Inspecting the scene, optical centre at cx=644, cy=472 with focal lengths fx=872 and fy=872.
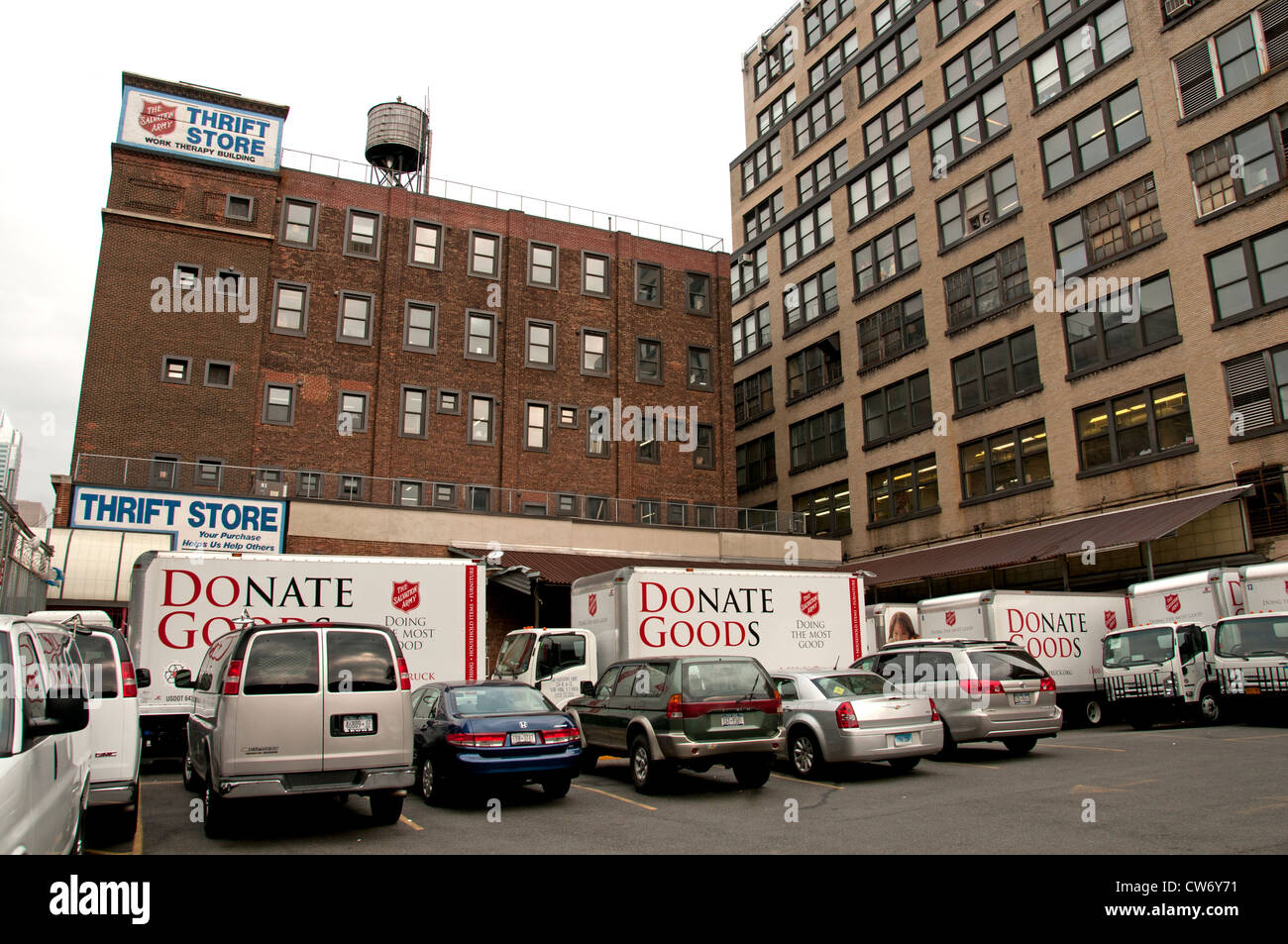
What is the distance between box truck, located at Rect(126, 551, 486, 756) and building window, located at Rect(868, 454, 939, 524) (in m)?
26.8

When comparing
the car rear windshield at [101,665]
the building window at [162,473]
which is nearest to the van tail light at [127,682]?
the car rear windshield at [101,665]

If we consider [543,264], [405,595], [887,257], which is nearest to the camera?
[405,595]

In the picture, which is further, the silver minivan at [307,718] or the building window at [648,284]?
→ the building window at [648,284]

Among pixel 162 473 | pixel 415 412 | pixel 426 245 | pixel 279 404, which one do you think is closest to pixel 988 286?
pixel 426 245

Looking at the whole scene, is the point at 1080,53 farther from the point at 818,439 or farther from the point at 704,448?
the point at 704,448

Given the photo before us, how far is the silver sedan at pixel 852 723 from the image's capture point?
1203 centimetres

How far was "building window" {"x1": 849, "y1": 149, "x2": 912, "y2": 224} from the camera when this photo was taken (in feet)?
136

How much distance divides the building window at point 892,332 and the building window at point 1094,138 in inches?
312

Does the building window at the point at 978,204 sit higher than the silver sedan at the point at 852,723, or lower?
higher

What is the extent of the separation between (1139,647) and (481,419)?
24108 mm

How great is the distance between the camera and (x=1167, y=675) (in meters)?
18.9

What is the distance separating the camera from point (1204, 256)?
27.9m

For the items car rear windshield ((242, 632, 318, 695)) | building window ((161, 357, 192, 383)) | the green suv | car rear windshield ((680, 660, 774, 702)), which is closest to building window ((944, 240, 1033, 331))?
car rear windshield ((680, 660, 774, 702))

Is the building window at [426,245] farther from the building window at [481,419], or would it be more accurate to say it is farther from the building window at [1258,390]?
the building window at [1258,390]
